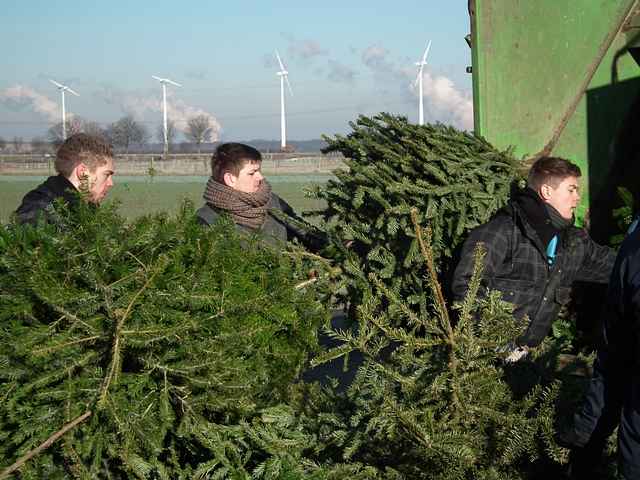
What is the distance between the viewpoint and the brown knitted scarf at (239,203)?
16.1 feet

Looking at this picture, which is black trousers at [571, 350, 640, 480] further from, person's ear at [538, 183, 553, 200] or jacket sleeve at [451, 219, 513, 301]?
person's ear at [538, 183, 553, 200]

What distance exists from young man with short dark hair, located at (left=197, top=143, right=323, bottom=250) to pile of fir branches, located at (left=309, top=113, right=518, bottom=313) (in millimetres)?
300

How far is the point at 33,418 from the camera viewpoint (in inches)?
106

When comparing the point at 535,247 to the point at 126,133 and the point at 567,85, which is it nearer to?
the point at 567,85

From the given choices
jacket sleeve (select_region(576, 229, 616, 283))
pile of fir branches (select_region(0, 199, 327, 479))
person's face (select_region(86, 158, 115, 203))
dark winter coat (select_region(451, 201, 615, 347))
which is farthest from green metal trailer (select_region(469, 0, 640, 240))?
pile of fir branches (select_region(0, 199, 327, 479))

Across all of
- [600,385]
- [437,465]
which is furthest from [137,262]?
[600,385]

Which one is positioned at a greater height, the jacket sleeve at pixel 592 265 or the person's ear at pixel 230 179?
the person's ear at pixel 230 179

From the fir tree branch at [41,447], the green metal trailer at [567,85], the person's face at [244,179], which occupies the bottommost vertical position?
the fir tree branch at [41,447]

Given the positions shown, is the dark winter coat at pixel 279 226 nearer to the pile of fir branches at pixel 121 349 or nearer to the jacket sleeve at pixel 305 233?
the jacket sleeve at pixel 305 233

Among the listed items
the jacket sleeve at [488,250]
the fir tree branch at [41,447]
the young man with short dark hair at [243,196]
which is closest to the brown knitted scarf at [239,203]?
the young man with short dark hair at [243,196]

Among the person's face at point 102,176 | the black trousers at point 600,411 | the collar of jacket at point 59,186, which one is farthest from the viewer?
the person's face at point 102,176

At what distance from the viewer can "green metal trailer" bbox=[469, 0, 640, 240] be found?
5.36 m

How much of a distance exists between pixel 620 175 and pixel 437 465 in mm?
3340

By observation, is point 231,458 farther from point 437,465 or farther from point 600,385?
point 600,385
